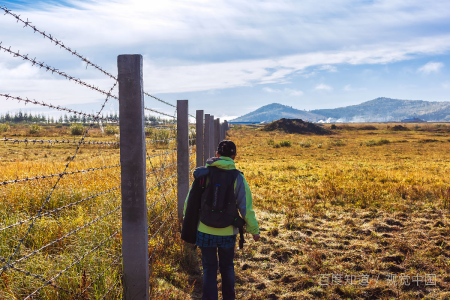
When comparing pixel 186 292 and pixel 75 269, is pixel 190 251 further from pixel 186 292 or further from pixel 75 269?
pixel 75 269

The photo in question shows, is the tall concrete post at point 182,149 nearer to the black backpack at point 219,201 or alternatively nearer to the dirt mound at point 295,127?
the black backpack at point 219,201

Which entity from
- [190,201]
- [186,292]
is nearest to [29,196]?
[186,292]

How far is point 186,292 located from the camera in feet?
11.2

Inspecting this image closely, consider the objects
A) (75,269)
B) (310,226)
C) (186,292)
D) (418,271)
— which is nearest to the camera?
(75,269)

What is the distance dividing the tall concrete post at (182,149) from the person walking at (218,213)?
1790mm

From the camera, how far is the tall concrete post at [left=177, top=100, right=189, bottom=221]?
4547 millimetres

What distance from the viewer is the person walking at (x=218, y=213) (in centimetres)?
270

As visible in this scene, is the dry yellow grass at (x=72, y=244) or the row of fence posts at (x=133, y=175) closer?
the row of fence posts at (x=133, y=175)

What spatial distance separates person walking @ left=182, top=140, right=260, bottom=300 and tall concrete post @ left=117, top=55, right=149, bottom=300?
522 millimetres

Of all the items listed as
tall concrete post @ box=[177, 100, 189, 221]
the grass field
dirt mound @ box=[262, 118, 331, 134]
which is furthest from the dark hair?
dirt mound @ box=[262, 118, 331, 134]

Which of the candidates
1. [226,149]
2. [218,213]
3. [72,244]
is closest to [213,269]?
[218,213]

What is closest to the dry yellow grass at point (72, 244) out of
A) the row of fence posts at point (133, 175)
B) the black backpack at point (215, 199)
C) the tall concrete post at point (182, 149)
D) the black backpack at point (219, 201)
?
the row of fence posts at point (133, 175)

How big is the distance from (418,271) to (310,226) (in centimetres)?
205

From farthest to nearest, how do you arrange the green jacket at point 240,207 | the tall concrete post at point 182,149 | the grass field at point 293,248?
1. the tall concrete post at point 182,149
2. the grass field at point 293,248
3. the green jacket at point 240,207
